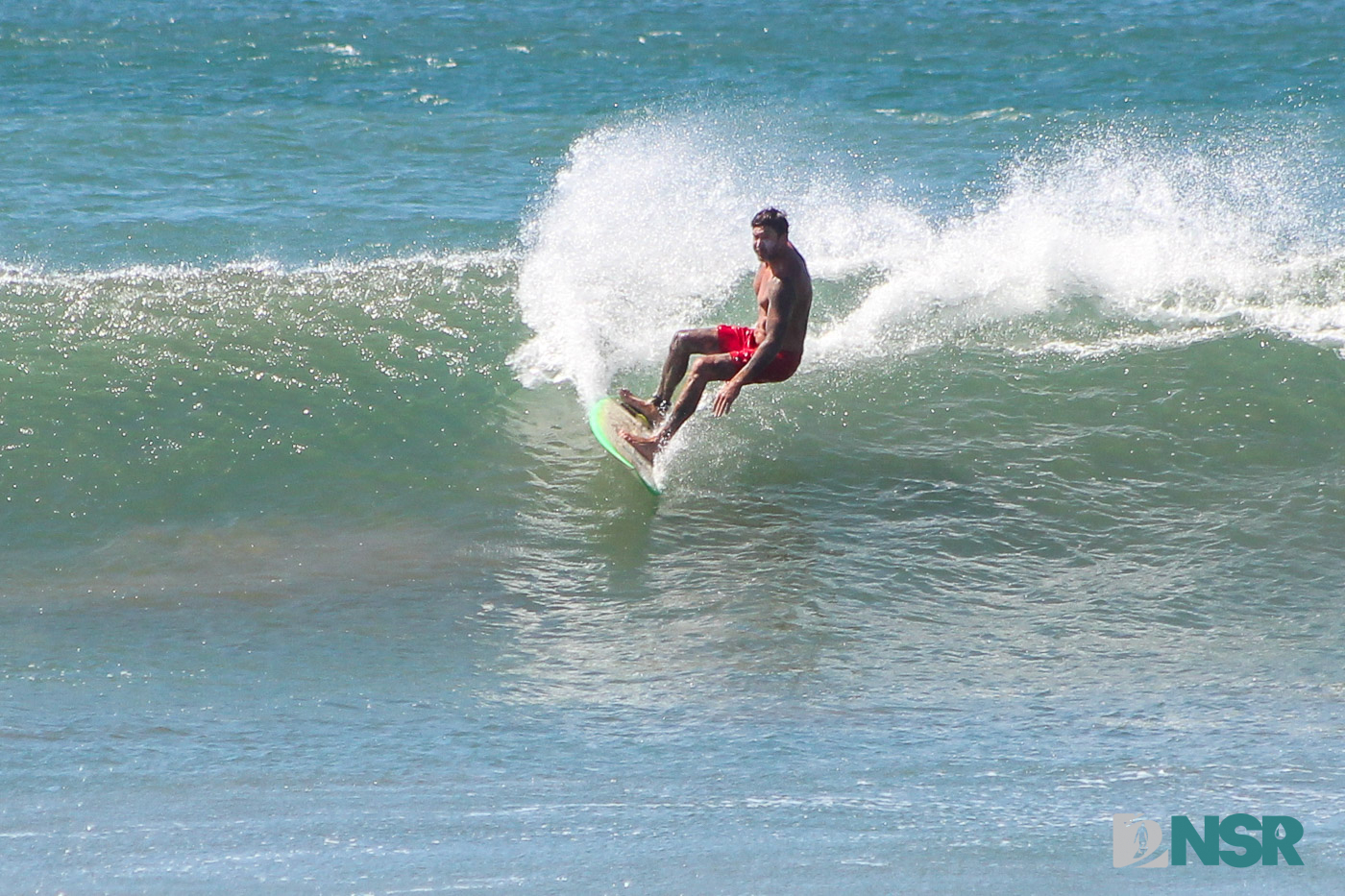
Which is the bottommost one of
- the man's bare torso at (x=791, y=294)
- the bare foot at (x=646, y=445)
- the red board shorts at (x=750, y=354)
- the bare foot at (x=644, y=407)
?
the bare foot at (x=646, y=445)

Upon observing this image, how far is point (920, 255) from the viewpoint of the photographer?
10984 millimetres

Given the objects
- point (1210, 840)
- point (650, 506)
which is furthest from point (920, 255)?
point (1210, 840)

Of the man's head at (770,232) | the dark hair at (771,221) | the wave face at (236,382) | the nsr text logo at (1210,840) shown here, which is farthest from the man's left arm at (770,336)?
the nsr text logo at (1210,840)

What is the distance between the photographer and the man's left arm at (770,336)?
730 centimetres

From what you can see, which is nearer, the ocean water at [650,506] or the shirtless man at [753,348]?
the ocean water at [650,506]

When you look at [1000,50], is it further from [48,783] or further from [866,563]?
[48,783]

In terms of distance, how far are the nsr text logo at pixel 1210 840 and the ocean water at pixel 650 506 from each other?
2.4 inches

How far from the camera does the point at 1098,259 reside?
10.5 meters

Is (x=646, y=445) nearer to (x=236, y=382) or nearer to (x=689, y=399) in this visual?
(x=689, y=399)

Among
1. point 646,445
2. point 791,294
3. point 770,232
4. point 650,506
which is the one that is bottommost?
point 650,506

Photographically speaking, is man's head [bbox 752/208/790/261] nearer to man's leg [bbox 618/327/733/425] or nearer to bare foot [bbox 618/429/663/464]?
man's leg [bbox 618/327/733/425]

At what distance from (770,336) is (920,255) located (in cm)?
403

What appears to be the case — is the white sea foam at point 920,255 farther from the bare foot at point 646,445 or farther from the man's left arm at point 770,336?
the man's left arm at point 770,336

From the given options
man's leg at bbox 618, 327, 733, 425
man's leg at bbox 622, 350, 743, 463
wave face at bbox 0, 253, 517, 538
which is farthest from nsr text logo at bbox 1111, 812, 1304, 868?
wave face at bbox 0, 253, 517, 538
